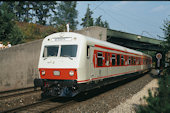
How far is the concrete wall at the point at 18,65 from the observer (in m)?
12.2

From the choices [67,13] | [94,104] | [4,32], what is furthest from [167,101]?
[67,13]

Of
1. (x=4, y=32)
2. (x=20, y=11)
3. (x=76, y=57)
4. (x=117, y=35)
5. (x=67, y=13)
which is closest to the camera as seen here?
(x=76, y=57)

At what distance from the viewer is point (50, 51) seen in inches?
371

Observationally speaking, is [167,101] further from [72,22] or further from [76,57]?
[72,22]

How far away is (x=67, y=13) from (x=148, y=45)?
1995 inches

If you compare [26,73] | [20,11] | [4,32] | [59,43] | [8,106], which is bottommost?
[8,106]

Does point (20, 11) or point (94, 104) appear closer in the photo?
point (94, 104)

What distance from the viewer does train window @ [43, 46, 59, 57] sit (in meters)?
9.20

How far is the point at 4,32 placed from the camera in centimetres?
2227

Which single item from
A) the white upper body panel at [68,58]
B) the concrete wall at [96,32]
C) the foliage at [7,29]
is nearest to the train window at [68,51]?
the white upper body panel at [68,58]

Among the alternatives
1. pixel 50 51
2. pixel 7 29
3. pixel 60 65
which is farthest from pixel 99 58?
pixel 7 29

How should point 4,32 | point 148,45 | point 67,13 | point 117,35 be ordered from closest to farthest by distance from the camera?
point 4,32
point 117,35
point 148,45
point 67,13

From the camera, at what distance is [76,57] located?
8.55 m

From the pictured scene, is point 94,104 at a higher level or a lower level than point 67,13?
lower
